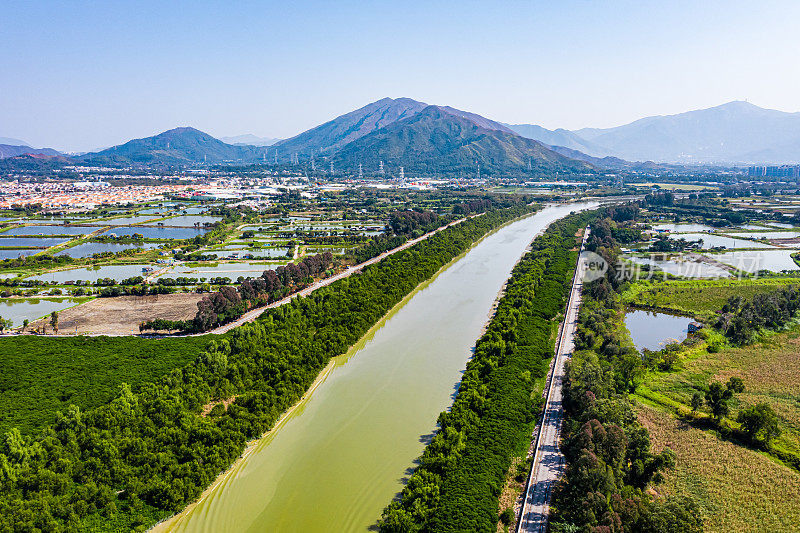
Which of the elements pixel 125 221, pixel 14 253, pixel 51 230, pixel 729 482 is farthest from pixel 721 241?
pixel 51 230

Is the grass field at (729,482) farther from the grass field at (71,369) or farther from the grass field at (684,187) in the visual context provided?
the grass field at (684,187)

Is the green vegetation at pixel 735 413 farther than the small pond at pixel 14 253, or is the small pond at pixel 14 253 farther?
the small pond at pixel 14 253

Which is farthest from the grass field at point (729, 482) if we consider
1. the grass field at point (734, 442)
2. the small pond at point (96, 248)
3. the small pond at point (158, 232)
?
the small pond at point (158, 232)

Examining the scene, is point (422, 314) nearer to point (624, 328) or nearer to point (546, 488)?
point (624, 328)

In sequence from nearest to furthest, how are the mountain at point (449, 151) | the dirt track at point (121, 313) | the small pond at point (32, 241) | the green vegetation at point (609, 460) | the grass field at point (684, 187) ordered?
the green vegetation at point (609, 460) → the dirt track at point (121, 313) → the small pond at point (32, 241) → the grass field at point (684, 187) → the mountain at point (449, 151)

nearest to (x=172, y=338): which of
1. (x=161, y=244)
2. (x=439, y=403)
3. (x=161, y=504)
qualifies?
(x=161, y=504)
